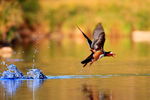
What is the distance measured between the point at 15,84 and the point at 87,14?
31.9 metres

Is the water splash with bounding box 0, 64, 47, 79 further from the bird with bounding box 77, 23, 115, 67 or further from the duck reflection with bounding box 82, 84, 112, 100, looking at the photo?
the duck reflection with bounding box 82, 84, 112, 100

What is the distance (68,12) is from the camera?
1869 inches

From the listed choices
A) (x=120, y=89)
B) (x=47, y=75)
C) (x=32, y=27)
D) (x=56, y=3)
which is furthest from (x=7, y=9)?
(x=120, y=89)

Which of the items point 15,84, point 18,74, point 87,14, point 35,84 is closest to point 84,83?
point 35,84

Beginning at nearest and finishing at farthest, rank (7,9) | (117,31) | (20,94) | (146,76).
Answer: (20,94)
(146,76)
(7,9)
(117,31)

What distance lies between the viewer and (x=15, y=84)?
14477 millimetres

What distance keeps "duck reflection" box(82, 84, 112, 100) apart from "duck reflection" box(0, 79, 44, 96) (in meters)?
1.07

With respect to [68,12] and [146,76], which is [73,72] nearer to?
[146,76]

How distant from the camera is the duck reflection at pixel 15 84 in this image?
1338 cm

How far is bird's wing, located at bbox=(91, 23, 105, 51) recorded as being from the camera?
14156 mm

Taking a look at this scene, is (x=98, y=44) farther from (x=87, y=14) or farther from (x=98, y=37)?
(x=87, y=14)

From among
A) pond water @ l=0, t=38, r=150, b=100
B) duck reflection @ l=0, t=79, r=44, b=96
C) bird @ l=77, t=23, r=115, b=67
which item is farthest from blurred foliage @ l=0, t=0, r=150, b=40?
bird @ l=77, t=23, r=115, b=67

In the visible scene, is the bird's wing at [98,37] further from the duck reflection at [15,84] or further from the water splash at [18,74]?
the water splash at [18,74]

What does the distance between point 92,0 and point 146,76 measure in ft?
110
